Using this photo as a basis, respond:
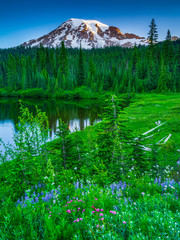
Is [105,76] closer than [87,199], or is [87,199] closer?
[87,199]

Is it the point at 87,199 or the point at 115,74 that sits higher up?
the point at 115,74

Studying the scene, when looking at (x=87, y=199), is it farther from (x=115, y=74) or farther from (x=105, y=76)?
(x=115, y=74)

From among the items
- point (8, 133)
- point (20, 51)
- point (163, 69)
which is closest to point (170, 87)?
point (163, 69)

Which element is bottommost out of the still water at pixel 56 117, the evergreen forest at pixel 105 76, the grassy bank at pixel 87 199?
the still water at pixel 56 117

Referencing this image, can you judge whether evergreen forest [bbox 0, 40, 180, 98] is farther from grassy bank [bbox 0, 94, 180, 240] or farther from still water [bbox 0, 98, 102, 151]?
grassy bank [bbox 0, 94, 180, 240]

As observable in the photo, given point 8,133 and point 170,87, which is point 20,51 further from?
point 8,133

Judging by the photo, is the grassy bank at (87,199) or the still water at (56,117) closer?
the grassy bank at (87,199)

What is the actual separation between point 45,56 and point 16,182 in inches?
4866

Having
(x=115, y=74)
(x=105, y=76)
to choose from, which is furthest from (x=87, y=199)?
(x=115, y=74)

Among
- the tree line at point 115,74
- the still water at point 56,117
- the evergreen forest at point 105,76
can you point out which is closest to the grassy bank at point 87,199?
the still water at point 56,117

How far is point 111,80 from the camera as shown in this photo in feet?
308

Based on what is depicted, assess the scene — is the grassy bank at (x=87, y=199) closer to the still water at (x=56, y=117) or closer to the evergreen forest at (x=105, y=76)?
the still water at (x=56, y=117)

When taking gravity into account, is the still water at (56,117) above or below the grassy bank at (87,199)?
below

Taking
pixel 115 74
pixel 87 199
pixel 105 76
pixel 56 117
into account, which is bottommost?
pixel 56 117
